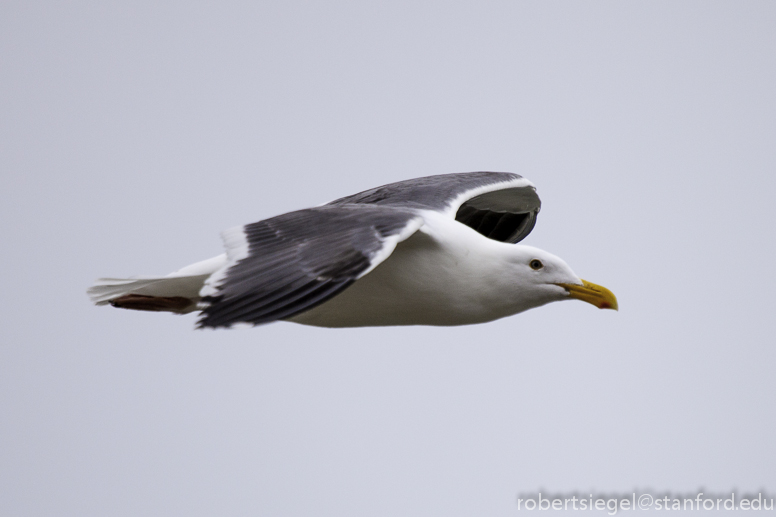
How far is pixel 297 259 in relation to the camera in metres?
4.63

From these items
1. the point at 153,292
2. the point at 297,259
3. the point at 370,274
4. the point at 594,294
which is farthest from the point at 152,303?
the point at 594,294

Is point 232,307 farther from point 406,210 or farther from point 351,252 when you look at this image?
point 406,210

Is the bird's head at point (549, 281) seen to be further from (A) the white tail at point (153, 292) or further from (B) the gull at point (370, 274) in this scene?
(A) the white tail at point (153, 292)

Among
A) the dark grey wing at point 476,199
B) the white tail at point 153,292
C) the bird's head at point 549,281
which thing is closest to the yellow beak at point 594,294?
the bird's head at point 549,281

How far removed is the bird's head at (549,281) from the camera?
581 cm

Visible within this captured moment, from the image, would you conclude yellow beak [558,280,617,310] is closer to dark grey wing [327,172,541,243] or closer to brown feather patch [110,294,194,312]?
dark grey wing [327,172,541,243]

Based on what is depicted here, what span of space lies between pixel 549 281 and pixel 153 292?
3006 millimetres

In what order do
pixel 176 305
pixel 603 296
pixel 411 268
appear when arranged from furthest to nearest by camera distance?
pixel 176 305 < pixel 603 296 < pixel 411 268

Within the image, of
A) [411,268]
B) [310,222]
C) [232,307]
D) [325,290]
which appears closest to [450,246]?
[411,268]

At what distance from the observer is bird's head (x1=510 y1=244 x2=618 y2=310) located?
5.81m

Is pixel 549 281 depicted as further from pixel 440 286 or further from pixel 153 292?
pixel 153 292

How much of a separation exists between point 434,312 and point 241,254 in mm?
1544

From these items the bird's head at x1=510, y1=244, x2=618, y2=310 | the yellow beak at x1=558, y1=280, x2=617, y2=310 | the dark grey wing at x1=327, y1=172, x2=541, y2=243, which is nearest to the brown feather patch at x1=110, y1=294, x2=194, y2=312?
the dark grey wing at x1=327, y1=172, x2=541, y2=243

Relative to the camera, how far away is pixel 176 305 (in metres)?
6.48
